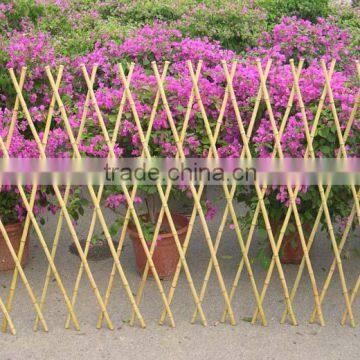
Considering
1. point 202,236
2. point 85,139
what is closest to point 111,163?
point 85,139

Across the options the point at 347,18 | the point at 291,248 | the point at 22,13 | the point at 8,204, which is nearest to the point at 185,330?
the point at 291,248

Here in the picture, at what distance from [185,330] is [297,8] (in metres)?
5.52

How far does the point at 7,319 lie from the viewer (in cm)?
295

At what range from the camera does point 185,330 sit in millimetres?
2971

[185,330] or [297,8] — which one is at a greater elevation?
[297,8]

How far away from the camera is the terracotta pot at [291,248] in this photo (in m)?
3.44

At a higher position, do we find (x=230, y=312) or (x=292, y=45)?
(x=292, y=45)

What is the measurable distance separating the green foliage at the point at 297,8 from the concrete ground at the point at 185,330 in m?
4.38

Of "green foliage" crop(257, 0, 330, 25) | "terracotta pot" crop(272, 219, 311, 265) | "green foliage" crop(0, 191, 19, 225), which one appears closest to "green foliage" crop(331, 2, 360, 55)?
"green foliage" crop(257, 0, 330, 25)

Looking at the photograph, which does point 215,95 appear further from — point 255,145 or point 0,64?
point 0,64

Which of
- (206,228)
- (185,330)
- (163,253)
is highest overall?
(206,228)

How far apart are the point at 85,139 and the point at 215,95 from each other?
74cm

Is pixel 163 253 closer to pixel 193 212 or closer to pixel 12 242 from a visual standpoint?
pixel 193 212

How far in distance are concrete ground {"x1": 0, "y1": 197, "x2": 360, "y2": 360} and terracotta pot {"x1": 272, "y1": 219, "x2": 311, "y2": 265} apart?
7cm
